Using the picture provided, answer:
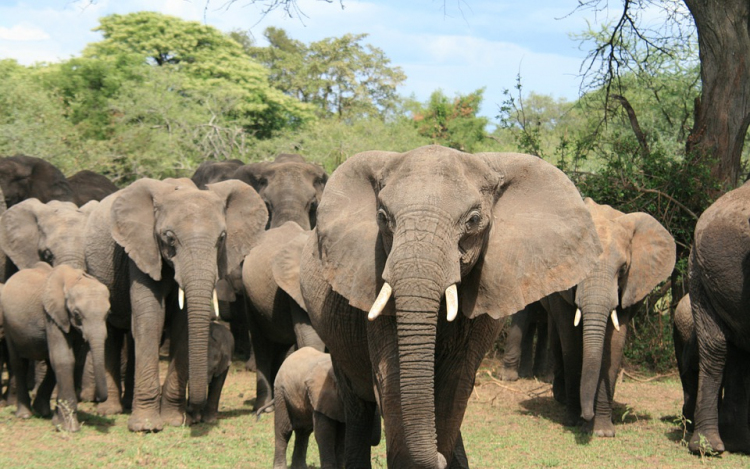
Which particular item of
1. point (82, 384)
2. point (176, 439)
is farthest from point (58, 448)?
point (82, 384)

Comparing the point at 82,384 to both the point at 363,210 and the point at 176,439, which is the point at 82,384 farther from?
the point at 363,210

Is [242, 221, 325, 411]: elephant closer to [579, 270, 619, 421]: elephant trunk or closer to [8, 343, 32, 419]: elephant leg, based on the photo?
[8, 343, 32, 419]: elephant leg

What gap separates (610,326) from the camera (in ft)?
29.1

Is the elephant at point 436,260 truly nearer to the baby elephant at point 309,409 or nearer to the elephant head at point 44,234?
the baby elephant at point 309,409

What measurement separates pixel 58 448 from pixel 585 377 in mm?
4289

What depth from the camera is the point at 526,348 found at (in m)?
12.2

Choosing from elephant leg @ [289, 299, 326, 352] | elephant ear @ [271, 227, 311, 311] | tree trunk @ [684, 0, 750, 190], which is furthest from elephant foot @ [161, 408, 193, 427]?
tree trunk @ [684, 0, 750, 190]

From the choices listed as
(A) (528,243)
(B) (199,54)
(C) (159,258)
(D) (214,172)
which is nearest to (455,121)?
(B) (199,54)

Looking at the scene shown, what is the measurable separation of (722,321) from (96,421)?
550cm

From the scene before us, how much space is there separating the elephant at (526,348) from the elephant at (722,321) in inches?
155

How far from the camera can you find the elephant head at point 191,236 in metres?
7.98

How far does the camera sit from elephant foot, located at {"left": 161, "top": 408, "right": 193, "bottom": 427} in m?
8.72

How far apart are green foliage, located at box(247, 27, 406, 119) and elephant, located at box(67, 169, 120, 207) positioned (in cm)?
Answer: 2844

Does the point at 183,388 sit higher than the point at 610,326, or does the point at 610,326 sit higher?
the point at 610,326
